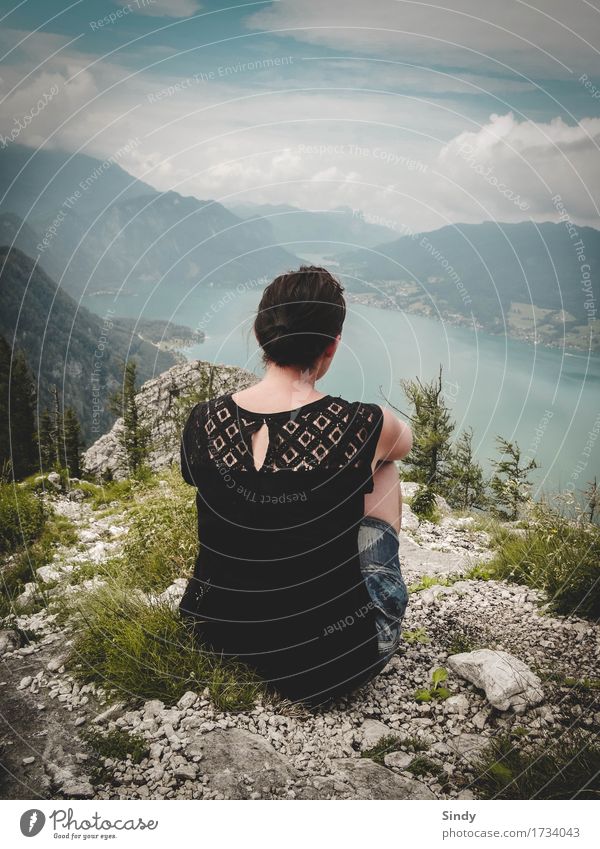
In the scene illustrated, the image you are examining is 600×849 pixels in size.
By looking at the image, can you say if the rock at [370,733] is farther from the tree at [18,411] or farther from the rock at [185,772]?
the tree at [18,411]

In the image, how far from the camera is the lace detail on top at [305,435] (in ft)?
7.69

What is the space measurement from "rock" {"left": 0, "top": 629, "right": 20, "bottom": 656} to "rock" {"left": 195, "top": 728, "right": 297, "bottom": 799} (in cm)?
151

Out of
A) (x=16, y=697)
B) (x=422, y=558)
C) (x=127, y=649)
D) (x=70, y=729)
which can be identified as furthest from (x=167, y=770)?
(x=422, y=558)

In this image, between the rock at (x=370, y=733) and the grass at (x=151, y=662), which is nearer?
the rock at (x=370, y=733)

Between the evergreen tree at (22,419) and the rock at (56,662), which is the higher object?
the evergreen tree at (22,419)

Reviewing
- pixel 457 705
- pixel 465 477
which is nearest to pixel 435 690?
pixel 457 705

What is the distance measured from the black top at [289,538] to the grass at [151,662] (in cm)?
13

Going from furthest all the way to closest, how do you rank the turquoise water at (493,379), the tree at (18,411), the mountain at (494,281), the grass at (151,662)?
the mountain at (494,281)
the turquoise water at (493,379)
the tree at (18,411)
the grass at (151,662)

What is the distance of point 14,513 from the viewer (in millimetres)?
6047

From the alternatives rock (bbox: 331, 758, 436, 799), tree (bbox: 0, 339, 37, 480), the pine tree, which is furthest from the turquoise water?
rock (bbox: 331, 758, 436, 799)

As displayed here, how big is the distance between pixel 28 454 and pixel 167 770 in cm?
3814

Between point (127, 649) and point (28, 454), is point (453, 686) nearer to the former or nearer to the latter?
point (127, 649)

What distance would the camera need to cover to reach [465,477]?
73.3 feet

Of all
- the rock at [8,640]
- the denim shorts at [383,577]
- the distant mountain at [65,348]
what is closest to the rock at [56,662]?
the rock at [8,640]
